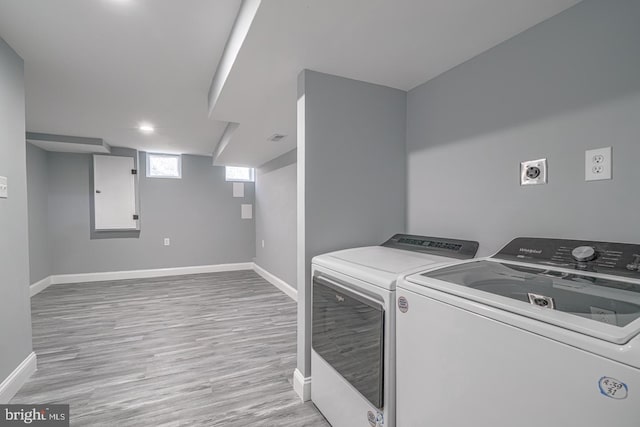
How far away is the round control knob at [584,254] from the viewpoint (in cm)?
109

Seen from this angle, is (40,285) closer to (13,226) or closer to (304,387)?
(13,226)

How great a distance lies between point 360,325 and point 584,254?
0.94m

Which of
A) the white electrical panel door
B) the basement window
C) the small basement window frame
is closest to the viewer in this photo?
the white electrical panel door

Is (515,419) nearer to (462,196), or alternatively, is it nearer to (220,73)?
(462,196)

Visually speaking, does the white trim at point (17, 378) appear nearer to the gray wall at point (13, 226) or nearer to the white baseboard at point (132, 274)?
the gray wall at point (13, 226)

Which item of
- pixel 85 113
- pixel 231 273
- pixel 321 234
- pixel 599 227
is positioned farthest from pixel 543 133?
pixel 231 273

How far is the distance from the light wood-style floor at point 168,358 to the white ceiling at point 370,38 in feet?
6.87

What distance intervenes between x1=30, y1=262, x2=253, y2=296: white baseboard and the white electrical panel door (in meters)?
0.80

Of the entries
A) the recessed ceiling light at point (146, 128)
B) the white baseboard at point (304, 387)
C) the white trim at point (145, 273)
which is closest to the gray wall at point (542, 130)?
the white baseboard at point (304, 387)

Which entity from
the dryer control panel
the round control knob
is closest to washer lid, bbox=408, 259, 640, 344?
the round control knob

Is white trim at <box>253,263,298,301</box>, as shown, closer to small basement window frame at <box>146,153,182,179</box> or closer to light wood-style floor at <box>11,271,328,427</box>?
light wood-style floor at <box>11,271,328,427</box>

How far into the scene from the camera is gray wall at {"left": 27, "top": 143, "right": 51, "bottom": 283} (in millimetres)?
3982

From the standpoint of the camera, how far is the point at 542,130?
1347mm

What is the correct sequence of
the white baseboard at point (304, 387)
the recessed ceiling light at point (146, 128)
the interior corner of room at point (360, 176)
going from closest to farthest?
the interior corner of room at point (360, 176), the white baseboard at point (304, 387), the recessed ceiling light at point (146, 128)
